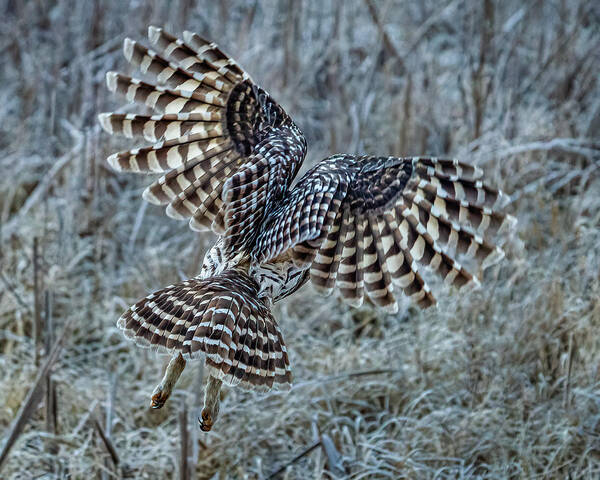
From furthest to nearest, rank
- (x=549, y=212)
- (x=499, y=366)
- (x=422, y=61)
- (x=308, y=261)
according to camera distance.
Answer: (x=422, y=61) < (x=549, y=212) < (x=499, y=366) < (x=308, y=261)

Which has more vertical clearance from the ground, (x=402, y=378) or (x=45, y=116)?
(x=45, y=116)

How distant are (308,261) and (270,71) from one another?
11.2 feet

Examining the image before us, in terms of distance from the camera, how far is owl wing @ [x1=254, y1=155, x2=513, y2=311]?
284 cm

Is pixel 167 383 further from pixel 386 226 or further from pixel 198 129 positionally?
pixel 198 129

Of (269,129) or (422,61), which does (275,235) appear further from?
(422,61)

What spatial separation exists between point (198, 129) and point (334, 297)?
1.83 meters

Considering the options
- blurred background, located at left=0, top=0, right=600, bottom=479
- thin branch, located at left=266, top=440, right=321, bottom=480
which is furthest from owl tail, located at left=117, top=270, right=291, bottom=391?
thin branch, located at left=266, top=440, right=321, bottom=480

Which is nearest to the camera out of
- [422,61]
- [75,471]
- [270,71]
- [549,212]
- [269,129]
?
[269,129]

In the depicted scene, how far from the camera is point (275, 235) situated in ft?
9.80

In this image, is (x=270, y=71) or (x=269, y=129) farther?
(x=270, y=71)

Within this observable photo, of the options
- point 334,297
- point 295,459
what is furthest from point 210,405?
point 334,297

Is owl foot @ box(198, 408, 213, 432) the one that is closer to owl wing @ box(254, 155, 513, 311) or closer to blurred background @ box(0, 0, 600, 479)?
blurred background @ box(0, 0, 600, 479)

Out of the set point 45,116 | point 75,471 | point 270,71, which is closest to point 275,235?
point 75,471

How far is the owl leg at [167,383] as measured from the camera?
2617 millimetres
